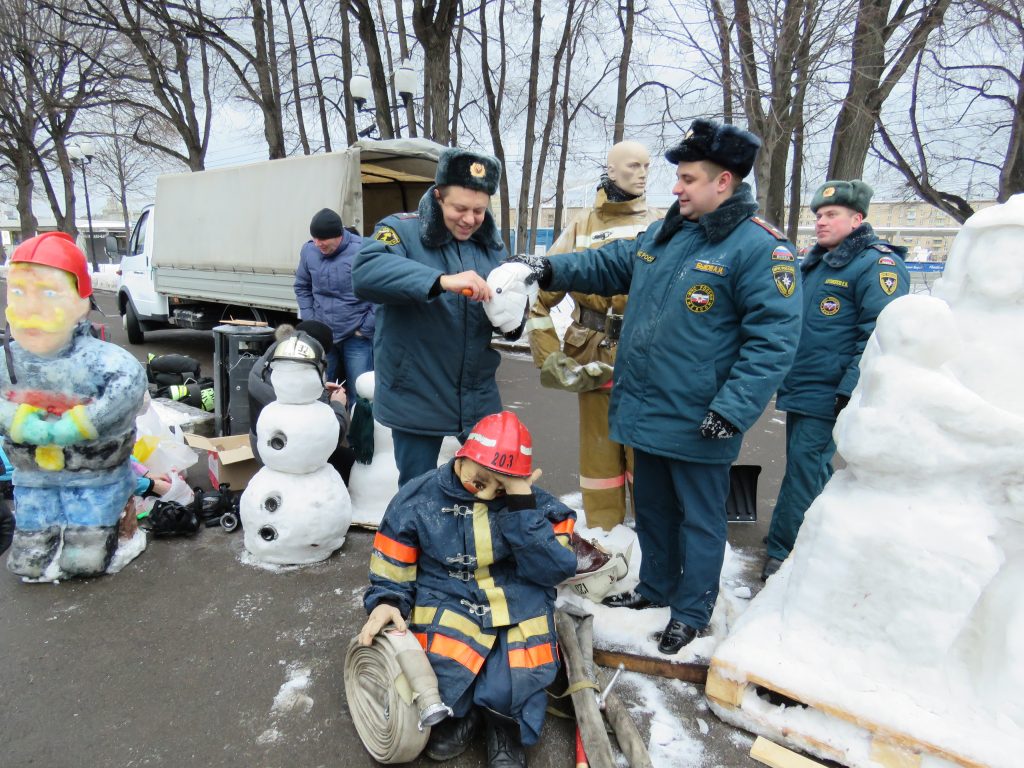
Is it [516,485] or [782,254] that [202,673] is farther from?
[782,254]

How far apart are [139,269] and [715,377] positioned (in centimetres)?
1070

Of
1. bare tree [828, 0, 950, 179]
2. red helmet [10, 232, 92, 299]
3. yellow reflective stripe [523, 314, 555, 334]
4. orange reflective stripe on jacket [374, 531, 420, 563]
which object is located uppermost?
bare tree [828, 0, 950, 179]

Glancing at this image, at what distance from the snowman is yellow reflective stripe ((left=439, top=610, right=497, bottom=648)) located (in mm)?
1301

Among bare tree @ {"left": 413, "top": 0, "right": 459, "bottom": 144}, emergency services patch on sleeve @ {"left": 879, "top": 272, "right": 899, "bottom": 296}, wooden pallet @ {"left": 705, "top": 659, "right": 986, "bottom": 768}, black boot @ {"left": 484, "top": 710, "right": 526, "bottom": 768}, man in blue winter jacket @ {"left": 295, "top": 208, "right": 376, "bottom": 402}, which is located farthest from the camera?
bare tree @ {"left": 413, "top": 0, "right": 459, "bottom": 144}

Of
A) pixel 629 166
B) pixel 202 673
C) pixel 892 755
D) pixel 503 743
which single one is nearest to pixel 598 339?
pixel 629 166

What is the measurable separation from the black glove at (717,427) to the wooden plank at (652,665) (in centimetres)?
90

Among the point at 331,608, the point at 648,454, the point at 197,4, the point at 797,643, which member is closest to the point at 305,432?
the point at 331,608

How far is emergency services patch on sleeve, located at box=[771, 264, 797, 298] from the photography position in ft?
7.05

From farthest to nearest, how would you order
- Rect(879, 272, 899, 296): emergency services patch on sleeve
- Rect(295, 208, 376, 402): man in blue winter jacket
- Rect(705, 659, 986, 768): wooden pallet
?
Rect(295, 208, 376, 402): man in blue winter jacket
Rect(879, 272, 899, 296): emergency services patch on sleeve
Rect(705, 659, 986, 768): wooden pallet

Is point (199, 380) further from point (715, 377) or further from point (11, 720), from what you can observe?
point (715, 377)

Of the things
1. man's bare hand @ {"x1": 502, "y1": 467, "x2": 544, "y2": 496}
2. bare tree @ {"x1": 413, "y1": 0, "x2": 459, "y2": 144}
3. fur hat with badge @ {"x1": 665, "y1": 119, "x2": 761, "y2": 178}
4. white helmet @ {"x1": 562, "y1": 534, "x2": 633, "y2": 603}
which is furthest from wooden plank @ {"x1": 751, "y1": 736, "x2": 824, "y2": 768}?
bare tree @ {"x1": 413, "y1": 0, "x2": 459, "y2": 144}

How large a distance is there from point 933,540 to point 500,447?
4.28 ft

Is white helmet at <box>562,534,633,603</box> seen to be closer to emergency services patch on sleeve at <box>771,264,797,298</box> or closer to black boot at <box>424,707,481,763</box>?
black boot at <box>424,707,481,763</box>

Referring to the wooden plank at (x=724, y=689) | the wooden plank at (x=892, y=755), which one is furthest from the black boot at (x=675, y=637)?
the wooden plank at (x=892, y=755)
